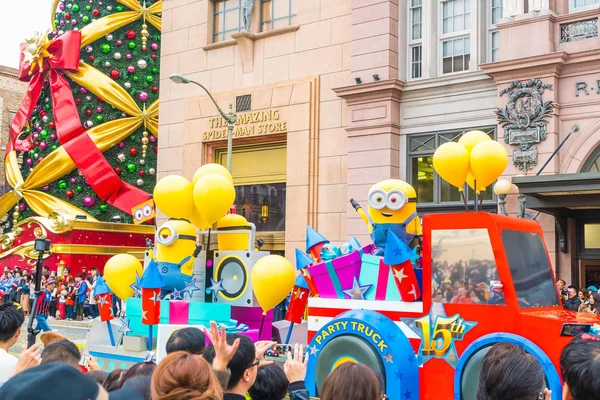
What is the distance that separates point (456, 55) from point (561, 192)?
19.8 ft

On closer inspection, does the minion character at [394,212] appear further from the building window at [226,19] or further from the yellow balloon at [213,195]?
the building window at [226,19]

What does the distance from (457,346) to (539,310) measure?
944 mm

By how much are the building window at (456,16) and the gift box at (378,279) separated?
12676 millimetres

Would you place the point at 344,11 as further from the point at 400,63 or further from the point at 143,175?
the point at 143,175

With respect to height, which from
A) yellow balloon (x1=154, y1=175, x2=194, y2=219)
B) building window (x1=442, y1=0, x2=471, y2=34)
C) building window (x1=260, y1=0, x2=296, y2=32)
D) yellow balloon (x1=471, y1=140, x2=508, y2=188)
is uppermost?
building window (x1=260, y1=0, x2=296, y2=32)

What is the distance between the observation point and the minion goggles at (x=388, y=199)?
8539 millimetres

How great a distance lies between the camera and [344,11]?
2138cm

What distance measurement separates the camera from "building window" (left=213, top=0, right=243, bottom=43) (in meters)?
24.0

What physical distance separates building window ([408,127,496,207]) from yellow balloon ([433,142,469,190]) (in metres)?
10.1

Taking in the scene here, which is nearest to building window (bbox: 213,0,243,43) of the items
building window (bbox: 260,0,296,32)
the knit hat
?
building window (bbox: 260,0,296,32)

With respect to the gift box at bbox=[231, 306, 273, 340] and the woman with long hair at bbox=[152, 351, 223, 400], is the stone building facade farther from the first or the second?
the woman with long hair at bbox=[152, 351, 223, 400]

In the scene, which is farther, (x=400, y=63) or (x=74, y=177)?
(x=74, y=177)

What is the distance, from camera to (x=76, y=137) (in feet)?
97.8

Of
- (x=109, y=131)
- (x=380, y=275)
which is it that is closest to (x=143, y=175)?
(x=109, y=131)
